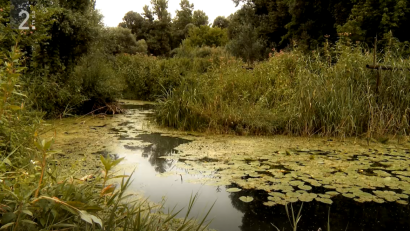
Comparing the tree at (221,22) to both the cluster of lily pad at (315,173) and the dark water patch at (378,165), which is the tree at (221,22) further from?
the dark water patch at (378,165)

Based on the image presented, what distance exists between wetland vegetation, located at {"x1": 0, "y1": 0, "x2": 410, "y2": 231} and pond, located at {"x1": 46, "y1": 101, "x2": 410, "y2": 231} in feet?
0.05

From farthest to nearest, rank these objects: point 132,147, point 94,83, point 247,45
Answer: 1. point 247,45
2. point 94,83
3. point 132,147

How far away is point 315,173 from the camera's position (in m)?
3.45

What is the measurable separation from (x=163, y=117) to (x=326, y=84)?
2.89 m

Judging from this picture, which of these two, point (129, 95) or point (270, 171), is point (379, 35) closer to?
point (129, 95)

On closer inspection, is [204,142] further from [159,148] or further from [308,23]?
[308,23]

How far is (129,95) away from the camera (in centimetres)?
1234

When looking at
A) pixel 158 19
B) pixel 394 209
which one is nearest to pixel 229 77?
pixel 394 209

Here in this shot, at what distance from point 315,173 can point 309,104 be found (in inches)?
83.5

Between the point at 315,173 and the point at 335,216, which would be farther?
the point at 315,173

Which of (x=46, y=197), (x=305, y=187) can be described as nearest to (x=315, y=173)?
(x=305, y=187)

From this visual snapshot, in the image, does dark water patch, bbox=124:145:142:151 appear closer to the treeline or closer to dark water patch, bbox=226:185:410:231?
dark water patch, bbox=226:185:410:231

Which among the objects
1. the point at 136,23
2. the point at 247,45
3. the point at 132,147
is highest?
the point at 136,23

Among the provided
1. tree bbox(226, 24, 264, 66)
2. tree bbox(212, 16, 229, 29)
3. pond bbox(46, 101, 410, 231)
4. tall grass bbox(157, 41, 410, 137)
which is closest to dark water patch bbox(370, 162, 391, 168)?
pond bbox(46, 101, 410, 231)
